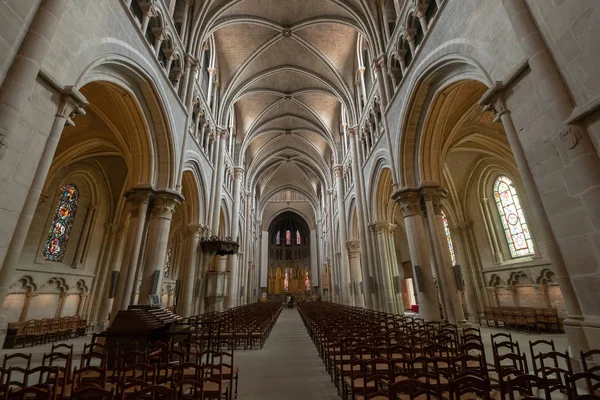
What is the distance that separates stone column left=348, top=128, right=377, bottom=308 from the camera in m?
16.0

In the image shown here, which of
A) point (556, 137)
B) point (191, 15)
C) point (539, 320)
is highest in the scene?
point (191, 15)

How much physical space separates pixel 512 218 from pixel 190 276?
15.8 metres

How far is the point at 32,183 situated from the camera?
176 inches

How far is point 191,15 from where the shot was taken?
12961mm

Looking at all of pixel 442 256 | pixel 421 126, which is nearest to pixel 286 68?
pixel 421 126

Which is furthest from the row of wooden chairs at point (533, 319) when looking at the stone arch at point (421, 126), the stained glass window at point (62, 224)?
the stained glass window at point (62, 224)

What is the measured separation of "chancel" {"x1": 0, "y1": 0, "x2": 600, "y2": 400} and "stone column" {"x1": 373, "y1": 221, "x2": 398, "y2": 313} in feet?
0.42

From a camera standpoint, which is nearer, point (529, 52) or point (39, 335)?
point (529, 52)

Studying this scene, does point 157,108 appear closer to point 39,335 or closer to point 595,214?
point 39,335

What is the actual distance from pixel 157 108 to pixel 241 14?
965 cm

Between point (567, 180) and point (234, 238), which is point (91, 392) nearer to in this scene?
point (567, 180)

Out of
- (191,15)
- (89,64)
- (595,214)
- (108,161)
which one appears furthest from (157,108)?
(595,214)

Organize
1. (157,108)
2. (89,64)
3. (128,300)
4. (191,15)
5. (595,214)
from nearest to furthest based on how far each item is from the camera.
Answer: (595,214)
(89,64)
(128,300)
(157,108)
(191,15)

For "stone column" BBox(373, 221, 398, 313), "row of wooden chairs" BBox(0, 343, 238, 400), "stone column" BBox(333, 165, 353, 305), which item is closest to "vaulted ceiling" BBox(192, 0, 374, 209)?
"stone column" BBox(333, 165, 353, 305)
